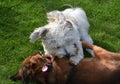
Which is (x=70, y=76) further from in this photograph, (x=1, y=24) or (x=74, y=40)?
(x=1, y=24)

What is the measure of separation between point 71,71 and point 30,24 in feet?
5.39

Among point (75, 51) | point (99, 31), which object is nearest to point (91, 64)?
point (75, 51)

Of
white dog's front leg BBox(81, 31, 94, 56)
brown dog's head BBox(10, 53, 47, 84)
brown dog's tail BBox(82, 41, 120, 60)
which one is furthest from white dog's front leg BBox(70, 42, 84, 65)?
white dog's front leg BBox(81, 31, 94, 56)

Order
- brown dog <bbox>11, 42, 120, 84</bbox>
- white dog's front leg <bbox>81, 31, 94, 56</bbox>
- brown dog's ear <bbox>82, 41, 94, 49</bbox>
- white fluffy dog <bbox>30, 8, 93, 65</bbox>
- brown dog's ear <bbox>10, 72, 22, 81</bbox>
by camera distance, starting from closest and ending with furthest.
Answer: brown dog <bbox>11, 42, 120, 84</bbox> < white fluffy dog <bbox>30, 8, 93, 65</bbox> < brown dog's ear <bbox>10, 72, 22, 81</bbox> < brown dog's ear <bbox>82, 41, 94, 49</bbox> < white dog's front leg <bbox>81, 31, 94, 56</bbox>

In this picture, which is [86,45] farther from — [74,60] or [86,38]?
[74,60]

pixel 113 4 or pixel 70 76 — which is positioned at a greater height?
pixel 113 4

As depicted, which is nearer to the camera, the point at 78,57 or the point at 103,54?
the point at 78,57

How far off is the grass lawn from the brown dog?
0.50m

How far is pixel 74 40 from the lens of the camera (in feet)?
15.8

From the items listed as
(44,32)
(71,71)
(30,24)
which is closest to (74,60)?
(71,71)

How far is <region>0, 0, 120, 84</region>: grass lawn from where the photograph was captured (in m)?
5.52

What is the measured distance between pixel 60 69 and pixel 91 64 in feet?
1.35

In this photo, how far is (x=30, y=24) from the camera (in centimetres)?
606

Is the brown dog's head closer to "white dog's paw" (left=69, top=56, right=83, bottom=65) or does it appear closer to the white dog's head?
"white dog's paw" (left=69, top=56, right=83, bottom=65)
